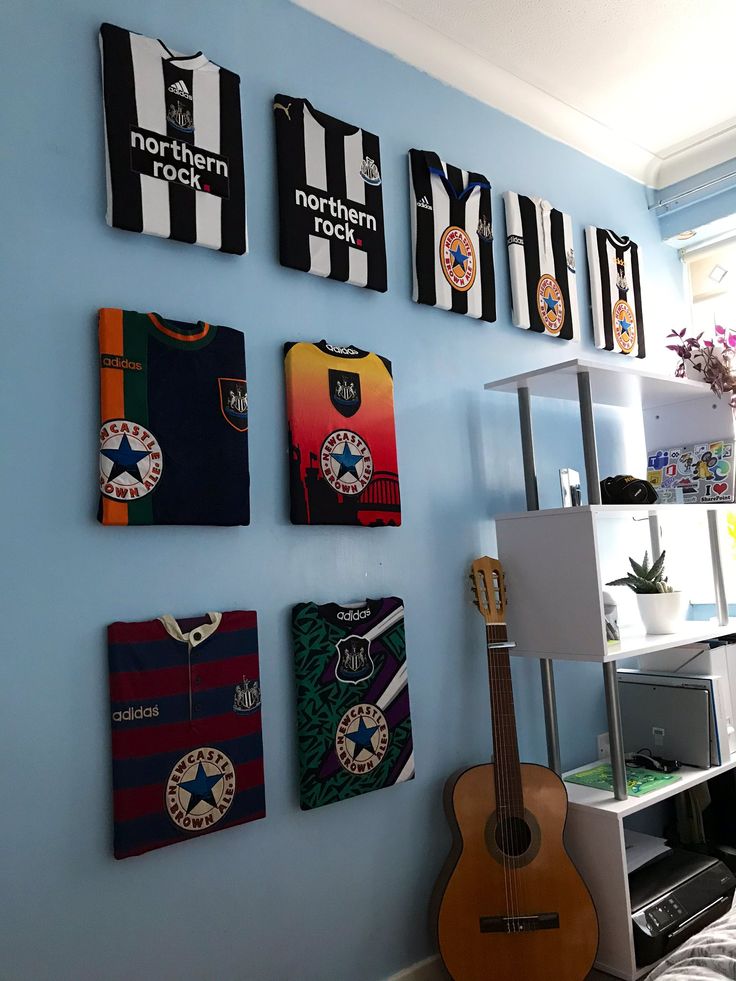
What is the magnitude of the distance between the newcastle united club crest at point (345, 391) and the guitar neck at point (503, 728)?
2.39 ft

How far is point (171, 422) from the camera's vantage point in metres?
1.66

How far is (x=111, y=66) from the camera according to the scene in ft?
5.42

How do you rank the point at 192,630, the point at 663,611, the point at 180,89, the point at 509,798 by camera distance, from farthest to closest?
the point at 663,611 < the point at 509,798 < the point at 180,89 < the point at 192,630

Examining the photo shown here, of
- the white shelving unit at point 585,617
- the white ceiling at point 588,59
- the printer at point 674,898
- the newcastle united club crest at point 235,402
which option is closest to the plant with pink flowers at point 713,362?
the white shelving unit at point 585,617

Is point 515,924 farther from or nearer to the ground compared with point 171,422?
nearer to the ground

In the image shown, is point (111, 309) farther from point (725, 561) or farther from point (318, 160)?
point (725, 561)

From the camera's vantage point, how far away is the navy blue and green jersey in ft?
5.20

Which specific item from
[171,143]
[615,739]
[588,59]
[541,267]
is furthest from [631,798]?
[588,59]

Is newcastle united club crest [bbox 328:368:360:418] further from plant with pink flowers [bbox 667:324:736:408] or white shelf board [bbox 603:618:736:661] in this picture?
plant with pink flowers [bbox 667:324:736:408]

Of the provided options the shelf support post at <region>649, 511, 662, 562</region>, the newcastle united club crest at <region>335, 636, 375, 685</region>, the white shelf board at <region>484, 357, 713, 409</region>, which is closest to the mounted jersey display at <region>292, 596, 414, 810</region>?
the newcastle united club crest at <region>335, 636, 375, 685</region>

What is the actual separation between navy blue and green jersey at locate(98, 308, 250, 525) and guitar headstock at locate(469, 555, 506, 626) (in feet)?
2.51

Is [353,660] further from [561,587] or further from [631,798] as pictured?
[631,798]

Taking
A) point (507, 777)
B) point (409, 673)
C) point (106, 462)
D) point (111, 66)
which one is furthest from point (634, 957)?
point (111, 66)

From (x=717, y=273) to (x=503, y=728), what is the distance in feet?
7.44
